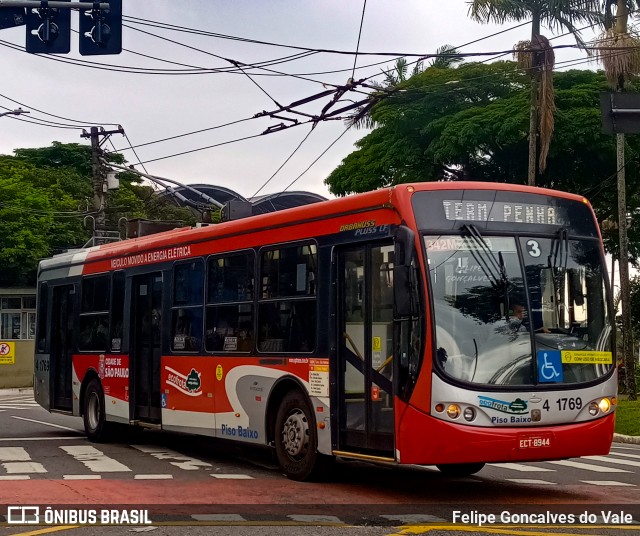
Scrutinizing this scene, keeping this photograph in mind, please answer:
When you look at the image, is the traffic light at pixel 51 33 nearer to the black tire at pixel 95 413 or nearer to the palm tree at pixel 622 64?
the black tire at pixel 95 413

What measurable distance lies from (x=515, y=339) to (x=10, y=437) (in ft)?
35.8

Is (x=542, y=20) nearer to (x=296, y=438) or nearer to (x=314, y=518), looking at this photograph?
(x=296, y=438)

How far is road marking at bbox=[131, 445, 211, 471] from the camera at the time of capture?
14227 millimetres

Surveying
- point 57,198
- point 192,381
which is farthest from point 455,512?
point 57,198

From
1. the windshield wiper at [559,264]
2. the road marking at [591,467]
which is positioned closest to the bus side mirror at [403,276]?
the windshield wiper at [559,264]

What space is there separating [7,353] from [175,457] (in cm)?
3206

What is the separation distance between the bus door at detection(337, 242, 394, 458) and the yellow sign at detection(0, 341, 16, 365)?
118ft

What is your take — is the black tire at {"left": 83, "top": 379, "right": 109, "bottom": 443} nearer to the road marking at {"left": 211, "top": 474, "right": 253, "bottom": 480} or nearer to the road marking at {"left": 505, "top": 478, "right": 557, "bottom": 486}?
the road marking at {"left": 211, "top": 474, "right": 253, "bottom": 480}

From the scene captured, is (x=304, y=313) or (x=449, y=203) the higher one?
(x=449, y=203)

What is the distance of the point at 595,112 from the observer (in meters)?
36.7

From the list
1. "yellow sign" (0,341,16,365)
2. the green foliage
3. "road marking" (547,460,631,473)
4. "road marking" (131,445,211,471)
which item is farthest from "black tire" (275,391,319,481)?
"yellow sign" (0,341,16,365)

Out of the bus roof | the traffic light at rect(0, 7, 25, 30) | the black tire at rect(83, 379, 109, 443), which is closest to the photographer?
the bus roof

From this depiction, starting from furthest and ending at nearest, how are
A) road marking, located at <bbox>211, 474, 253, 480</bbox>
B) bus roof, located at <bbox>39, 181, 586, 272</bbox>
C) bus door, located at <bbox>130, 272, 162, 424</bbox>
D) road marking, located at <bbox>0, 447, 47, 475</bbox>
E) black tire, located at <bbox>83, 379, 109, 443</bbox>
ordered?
black tire, located at <bbox>83, 379, 109, 443</bbox>
bus door, located at <bbox>130, 272, 162, 424</bbox>
road marking, located at <bbox>0, 447, 47, 475</bbox>
road marking, located at <bbox>211, 474, 253, 480</bbox>
bus roof, located at <bbox>39, 181, 586, 272</bbox>

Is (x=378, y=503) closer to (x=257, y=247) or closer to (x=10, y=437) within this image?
(x=257, y=247)
